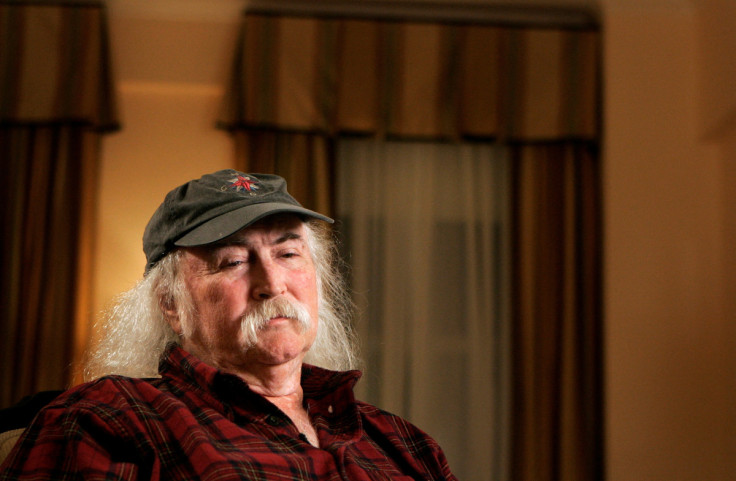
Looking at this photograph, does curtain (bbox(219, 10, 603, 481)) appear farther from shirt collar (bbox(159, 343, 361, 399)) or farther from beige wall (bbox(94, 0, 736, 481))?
shirt collar (bbox(159, 343, 361, 399))

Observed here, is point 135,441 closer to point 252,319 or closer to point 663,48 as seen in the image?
point 252,319

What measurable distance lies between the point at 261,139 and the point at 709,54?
2.06 meters

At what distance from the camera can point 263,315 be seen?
51.6 inches

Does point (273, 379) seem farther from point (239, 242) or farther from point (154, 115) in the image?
point (154, 115)

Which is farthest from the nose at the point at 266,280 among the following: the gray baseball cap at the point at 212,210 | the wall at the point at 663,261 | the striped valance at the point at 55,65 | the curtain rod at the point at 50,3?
the curtain rod at the point at 50,3

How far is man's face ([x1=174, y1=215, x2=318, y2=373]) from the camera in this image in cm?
132

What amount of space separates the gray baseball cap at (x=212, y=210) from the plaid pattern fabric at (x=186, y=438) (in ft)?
0.67

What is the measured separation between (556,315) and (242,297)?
229 centimetres

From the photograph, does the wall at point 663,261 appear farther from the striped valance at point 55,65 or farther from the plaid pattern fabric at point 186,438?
the striped valance at point 55,65

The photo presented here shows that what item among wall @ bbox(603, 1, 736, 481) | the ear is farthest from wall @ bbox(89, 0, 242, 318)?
the ear

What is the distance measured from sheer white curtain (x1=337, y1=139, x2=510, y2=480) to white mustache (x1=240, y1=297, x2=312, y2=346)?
6.62 ft

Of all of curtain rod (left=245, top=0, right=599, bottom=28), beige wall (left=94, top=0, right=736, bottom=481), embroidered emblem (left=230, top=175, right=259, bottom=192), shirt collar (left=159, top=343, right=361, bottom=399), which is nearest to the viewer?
shirt collar (left=159, top=343, right=361, bottom=399)

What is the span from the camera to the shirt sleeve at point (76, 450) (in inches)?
40.3

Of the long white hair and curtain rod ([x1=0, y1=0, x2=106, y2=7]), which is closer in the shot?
the long white hair
